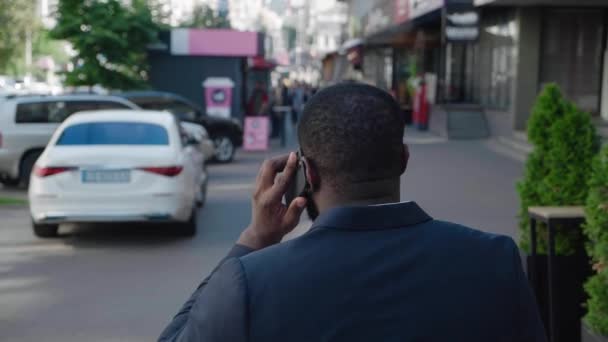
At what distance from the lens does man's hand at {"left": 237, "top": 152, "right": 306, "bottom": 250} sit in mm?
2035

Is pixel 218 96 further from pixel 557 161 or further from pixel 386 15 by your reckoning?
pixel 557 161

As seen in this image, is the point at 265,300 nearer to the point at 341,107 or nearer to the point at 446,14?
the point at 341,107

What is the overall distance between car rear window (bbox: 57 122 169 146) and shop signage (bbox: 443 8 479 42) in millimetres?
15051

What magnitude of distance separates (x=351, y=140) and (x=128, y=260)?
7533mm

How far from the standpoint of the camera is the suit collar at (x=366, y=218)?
5.91 feet

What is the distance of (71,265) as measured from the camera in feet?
29.1

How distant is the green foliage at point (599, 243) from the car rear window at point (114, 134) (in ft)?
21.7

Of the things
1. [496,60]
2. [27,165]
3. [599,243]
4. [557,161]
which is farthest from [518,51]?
[599,243]

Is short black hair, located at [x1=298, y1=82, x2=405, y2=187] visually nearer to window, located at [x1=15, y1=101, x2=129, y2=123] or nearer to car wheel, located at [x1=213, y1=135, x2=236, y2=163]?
window, located at [x1=15, y1=101, x2=129, y2=123]

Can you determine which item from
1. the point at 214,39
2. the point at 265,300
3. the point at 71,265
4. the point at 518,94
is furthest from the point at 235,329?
the point at 214,39

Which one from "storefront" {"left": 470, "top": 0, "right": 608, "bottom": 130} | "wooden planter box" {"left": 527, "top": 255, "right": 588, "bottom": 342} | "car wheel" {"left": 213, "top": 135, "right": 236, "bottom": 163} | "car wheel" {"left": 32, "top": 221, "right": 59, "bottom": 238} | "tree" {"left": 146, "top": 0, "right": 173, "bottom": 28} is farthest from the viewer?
"tree" {"left": 146, "top": 0, "right": 173, "bottom": 28}

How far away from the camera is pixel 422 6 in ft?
93.4

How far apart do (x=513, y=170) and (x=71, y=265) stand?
1037 centimetres

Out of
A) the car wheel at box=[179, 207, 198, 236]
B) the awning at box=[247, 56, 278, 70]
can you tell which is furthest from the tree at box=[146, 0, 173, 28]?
the car wheel at box=[179, 207, 198, 236]
